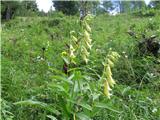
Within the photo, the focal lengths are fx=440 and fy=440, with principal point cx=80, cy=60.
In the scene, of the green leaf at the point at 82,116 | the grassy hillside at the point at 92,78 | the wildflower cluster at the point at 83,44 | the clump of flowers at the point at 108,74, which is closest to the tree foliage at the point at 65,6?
the grassy hillside at the point at 92,78

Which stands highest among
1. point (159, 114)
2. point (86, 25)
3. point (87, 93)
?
point (86, 25)

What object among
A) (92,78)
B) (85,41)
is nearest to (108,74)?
(85,41)

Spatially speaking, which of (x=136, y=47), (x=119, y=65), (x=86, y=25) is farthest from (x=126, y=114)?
(x=136, y=47)

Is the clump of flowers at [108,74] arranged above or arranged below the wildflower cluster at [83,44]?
below

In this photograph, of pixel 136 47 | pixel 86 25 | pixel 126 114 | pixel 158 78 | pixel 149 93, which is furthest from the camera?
pixel 136 47

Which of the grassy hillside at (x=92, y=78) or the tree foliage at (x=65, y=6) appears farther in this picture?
the tree foliage at (x=65, y=6)

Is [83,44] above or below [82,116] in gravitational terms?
above

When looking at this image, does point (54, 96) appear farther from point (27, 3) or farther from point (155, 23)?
point (27, 3)

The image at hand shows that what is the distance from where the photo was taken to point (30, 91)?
13.9 feet

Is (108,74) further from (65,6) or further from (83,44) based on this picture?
(65,6)

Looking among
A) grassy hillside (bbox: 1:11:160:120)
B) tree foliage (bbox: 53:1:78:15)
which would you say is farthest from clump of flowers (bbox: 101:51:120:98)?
tree foliage (bbox: 53:1:78:15)

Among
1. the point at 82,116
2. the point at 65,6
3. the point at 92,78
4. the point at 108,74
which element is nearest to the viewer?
the point at 108,74

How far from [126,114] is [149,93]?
0.84 meters

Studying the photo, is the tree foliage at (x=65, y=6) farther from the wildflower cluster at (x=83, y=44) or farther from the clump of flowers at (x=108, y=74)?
the clump of flowers at (x=108, y=74)
